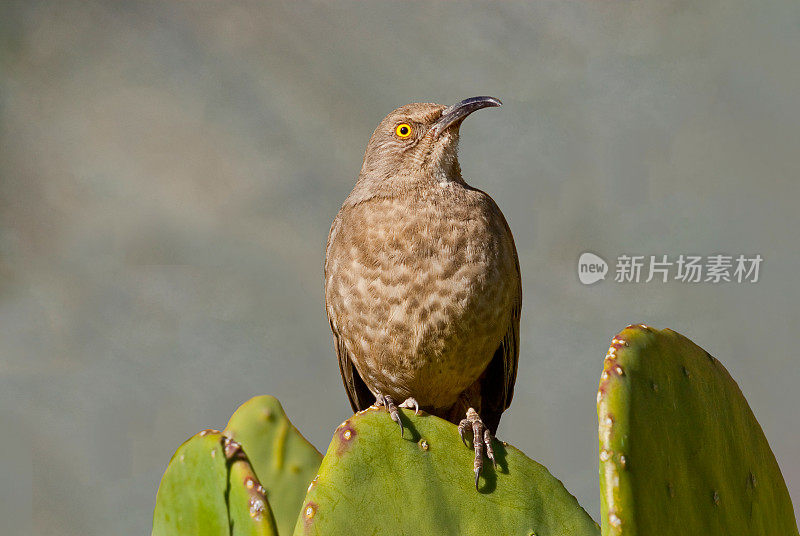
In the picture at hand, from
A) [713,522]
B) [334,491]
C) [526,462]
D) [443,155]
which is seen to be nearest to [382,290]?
[443,155]

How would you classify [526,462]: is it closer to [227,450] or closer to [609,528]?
[609,528]

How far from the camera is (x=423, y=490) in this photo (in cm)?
180

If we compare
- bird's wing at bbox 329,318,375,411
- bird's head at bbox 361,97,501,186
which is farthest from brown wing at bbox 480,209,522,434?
bird's wing at bbox 329,318,375,411

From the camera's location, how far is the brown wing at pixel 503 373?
284 cm

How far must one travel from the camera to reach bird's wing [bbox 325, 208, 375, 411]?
286 centimetres

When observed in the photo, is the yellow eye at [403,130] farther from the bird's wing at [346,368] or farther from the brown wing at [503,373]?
the brown wing at [503,373]

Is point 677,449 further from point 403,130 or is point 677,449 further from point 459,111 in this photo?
point 403,130

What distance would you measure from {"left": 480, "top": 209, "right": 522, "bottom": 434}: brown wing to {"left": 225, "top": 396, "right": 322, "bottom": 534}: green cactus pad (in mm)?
712

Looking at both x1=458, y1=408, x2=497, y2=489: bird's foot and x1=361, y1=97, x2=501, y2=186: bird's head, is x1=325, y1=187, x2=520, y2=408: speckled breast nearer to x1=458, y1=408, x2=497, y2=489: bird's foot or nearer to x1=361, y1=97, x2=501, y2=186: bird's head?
x1=361, y1=97, x2=501, y2=186: bird's head

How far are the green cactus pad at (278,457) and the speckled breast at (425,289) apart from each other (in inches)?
13.6

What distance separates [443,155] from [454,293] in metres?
0.53

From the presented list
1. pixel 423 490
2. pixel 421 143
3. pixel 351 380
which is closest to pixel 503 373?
pixel 351 380

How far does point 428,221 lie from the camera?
2.58m

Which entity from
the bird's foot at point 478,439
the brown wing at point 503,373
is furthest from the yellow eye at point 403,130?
the bird's foot at point 478,439
